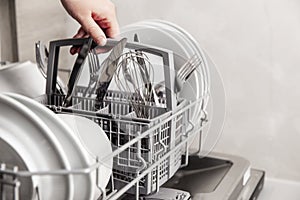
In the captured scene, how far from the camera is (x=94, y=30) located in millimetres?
771

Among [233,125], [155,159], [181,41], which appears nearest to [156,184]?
[155,159]

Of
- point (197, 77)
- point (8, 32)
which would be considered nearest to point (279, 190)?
point (197, 77)

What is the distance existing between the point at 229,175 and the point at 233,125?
0.22 m

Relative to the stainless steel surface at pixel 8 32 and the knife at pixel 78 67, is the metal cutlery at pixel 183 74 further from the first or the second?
the stainless steel surface at pixel 8 32

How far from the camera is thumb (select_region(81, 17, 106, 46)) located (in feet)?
2.45

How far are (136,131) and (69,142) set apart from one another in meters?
0.12

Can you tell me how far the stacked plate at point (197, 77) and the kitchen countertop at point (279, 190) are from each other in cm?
29

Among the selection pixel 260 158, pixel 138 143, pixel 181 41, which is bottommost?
pixel 260 158

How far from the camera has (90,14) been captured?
32.4 inches

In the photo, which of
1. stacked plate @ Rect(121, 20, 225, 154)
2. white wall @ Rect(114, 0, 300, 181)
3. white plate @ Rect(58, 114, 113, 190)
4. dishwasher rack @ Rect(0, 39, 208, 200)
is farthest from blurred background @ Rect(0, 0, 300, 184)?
white plate @ Rect(58, 114, 113, 190)

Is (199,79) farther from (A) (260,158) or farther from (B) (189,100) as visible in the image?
Result: (A) (260,158)

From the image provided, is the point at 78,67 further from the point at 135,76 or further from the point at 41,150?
the point at 41,150

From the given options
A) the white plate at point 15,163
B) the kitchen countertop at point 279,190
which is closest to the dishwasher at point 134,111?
the white plate at point 15,163

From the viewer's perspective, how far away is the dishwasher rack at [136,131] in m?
0.65
